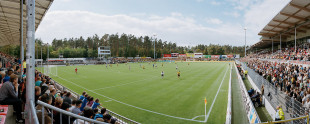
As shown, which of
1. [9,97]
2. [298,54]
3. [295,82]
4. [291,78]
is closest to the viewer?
[9,97]

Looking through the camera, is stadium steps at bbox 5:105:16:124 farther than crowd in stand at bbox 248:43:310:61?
No

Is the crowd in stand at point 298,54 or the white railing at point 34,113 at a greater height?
the crowd in stand at point 298,54

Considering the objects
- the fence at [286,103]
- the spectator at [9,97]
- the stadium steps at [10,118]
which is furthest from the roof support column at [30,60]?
the fence at [286,103]

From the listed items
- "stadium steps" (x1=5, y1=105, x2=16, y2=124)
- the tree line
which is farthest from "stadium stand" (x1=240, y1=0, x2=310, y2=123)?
the tree line

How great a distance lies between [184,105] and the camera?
13406 mm

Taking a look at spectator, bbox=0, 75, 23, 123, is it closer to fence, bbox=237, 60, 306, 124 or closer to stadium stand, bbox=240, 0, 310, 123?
stadium stand, bbox=240, 0, 310, 123

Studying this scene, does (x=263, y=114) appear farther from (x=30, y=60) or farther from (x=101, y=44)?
(x=101, y=44)

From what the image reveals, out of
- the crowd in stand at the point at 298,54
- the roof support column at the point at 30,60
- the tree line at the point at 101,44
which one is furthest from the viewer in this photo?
the tree line at the point at 101,44

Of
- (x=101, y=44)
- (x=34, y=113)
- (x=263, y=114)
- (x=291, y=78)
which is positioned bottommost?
(x=263, y=114)

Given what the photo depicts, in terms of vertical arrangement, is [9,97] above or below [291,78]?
above

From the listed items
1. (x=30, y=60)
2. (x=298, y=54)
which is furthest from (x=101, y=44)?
(x=30, y=60)

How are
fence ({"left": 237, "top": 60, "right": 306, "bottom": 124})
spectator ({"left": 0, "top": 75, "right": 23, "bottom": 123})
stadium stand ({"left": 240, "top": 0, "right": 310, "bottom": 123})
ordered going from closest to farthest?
spectator ({"left": 0, "top": 75, "right": 23, "bottom": 123}), fence ({"left": 237, "top": 60, "right": 306, "bottom": 124}), stadium stand ({"left": 240, "top": 0, "right": 310, "bottom": 123})

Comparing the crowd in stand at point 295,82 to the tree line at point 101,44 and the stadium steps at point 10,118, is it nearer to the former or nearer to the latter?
the stadium steps at point 10,118

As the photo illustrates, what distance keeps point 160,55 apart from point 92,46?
164 feet
